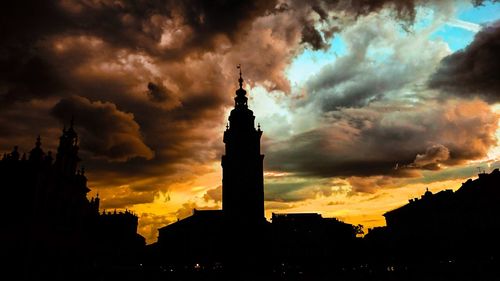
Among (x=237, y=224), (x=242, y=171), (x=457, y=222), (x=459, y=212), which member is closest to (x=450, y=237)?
(x=457, y=222)

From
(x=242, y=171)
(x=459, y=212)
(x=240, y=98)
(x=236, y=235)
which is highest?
(x=240, y=98)

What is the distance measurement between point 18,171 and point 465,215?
2649 inches

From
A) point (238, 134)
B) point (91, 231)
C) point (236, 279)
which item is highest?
point (238, 134)

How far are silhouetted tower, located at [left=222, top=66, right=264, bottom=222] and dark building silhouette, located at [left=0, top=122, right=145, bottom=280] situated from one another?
888 inches

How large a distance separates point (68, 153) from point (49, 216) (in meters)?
12.7

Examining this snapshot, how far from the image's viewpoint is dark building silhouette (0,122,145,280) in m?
39.0

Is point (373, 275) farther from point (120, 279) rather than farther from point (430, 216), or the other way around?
point (430, 216)

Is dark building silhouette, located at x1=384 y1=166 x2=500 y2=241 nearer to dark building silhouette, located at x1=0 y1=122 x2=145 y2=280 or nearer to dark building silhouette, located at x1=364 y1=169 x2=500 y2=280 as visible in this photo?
dark building silhouette, located at x1=364 y1=169 x2=500 y2=280

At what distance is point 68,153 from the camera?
5775 centimetres

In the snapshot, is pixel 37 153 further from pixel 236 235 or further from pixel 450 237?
pixel 450 237

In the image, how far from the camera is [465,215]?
213 feet

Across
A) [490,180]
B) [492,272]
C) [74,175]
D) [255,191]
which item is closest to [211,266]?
[255,191]

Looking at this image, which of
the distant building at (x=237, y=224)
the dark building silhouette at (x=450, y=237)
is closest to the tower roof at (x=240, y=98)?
the distant building at (x=237, y=224)

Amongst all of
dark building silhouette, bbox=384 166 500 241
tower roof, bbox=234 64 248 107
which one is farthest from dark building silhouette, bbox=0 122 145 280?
dark building silhouette, bbox=384 166 500 241
